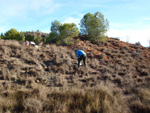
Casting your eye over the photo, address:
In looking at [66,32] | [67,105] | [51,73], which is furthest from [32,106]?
[66,32]

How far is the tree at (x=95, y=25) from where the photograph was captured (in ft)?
55.3

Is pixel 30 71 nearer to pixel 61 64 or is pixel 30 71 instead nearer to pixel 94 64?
pixel 61 64

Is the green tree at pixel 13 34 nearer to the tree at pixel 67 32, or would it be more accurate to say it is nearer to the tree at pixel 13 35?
the tree at pixel 13 35

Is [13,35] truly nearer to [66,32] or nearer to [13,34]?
[13,34]

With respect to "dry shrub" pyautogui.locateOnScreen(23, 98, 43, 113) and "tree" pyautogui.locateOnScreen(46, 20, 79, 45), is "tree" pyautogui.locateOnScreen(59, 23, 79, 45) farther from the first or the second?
"dry shrub" pyautogui.locateOnScreen(23, 98, 43, 113)

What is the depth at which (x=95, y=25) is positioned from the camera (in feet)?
55.3

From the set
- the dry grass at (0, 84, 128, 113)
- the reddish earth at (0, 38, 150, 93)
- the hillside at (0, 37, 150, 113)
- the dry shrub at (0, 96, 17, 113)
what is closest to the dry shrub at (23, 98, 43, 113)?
the dry grass at (0, 84, 128, 113)

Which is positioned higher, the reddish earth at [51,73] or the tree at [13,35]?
the tree at [13,35]

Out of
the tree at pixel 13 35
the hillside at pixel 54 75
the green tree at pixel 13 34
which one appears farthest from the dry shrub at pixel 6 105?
the green tree at pixel 13 34

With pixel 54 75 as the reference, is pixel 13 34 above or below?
above

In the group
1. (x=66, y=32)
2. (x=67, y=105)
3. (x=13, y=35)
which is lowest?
(x=67, y=105)

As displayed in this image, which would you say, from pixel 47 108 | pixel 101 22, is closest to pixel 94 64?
pixel 47 108

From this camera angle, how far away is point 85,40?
1798 centimetres

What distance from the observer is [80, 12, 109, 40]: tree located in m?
16.8
